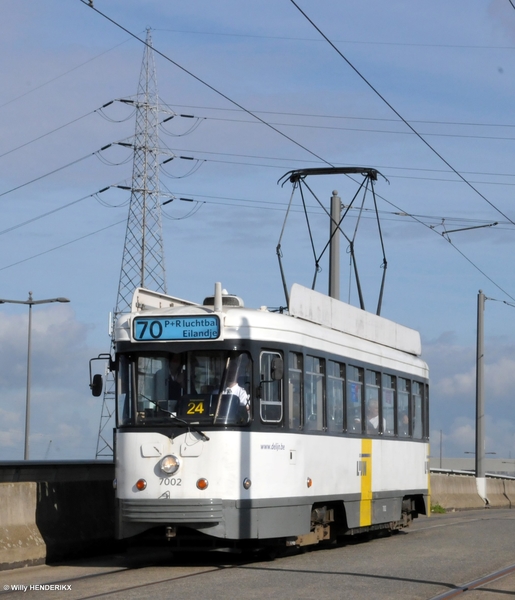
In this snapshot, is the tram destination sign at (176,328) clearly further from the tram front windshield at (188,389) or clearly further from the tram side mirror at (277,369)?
the tram side mirror at (277,369)

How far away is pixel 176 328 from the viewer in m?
13.4

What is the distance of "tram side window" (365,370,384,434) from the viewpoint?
54.6 ft

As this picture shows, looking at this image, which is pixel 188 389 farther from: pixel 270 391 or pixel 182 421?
pixel 270 391

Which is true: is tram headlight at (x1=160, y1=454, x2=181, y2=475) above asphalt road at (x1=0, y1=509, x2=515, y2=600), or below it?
above

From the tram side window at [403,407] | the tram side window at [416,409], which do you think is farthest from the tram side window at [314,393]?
the tram side window at [416,409]

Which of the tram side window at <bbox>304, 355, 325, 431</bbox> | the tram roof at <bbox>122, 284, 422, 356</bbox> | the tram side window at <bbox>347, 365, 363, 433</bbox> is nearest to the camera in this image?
the tram roof at <bbox>122, 284, 422, 356</bbox>

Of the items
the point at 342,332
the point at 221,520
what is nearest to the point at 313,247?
the point at 342,332

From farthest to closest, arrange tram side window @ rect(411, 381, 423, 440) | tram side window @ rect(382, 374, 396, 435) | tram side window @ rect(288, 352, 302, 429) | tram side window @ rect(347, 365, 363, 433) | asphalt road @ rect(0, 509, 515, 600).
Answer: tram side window @ rect(411, 381, 423, 440) < tram side window @ rect(382, 374, 396, 435) < tram side window @ rect(347, 365, 363, 433) < tram side window @ rect(288, 352, 302, 429) < asphalt road @ rect(0, 509, 515, 600)

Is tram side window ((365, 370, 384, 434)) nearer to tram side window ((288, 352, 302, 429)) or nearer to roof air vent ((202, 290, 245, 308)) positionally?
tram side window ((288, 352, 302, 429))

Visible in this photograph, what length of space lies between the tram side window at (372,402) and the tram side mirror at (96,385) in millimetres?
4408

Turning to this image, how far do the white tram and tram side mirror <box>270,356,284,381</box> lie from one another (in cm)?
1

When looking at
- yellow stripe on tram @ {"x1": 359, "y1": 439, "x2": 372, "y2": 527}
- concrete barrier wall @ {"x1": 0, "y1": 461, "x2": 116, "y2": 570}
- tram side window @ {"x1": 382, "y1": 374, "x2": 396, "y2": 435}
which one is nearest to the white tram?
yellow stripe on tram @ {"x1": 359, "y1": 439, "x2": 372, "y2": 527}

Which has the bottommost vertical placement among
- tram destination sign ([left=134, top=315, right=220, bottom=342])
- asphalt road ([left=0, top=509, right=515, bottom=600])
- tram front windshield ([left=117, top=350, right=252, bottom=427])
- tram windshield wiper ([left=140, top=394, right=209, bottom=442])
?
asphalt road ([left=0, top=509, right=515, bottom=600])

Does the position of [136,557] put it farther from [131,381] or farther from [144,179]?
[144,179]
